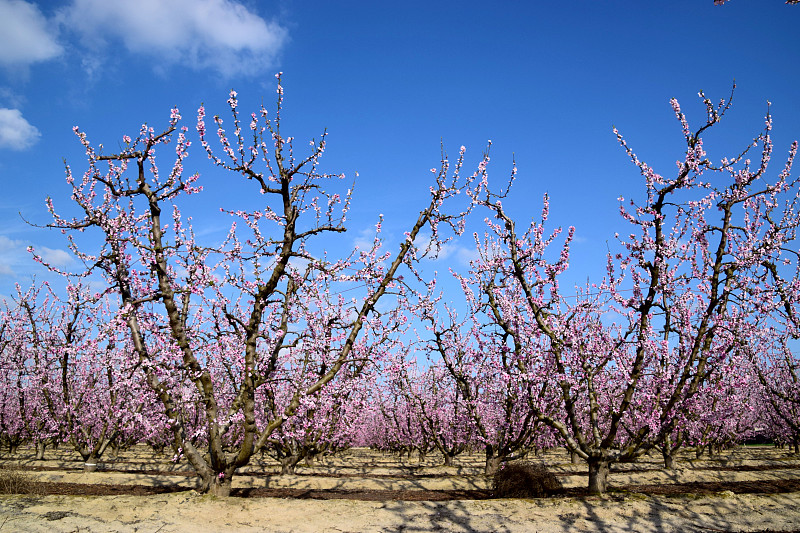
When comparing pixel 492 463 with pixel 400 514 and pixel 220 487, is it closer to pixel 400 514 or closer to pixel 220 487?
pixel 400 514

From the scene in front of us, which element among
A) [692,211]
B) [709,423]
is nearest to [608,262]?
[692,211]

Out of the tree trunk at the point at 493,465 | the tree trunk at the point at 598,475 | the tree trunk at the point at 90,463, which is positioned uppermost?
the tree trunk at the point at 598,475

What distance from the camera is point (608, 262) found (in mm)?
10727

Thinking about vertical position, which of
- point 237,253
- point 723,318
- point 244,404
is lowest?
point 244,404

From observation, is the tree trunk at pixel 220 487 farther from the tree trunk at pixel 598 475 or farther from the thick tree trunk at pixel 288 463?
the tree trunk at pixel 598 475

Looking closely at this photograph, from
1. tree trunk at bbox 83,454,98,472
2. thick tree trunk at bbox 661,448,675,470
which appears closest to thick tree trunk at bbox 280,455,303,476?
tree trunk at bbox 83,454,98,472

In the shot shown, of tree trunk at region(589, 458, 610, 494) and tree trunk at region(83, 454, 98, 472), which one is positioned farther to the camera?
tree trunk at region(83, 454, 98, 472)

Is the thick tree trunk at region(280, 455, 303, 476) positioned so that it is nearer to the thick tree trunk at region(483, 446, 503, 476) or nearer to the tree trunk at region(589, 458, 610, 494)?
the thick tree trunk at region(483, 446, 503, 476)

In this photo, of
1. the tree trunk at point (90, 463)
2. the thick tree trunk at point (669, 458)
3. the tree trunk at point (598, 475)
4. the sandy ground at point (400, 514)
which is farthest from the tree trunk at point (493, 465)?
the tree trunk at point (90, 463)

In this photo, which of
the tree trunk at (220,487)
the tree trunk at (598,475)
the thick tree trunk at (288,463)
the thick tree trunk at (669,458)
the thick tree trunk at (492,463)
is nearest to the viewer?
the tree trunk at (220,487)

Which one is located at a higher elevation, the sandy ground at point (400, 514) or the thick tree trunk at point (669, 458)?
the thick tree trunk at point (669, 458)

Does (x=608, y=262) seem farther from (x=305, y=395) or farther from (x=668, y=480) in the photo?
(x=668, y=480)

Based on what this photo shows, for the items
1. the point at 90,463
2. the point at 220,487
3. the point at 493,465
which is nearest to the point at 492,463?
the point at 493,465

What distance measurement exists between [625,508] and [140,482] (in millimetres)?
12930
